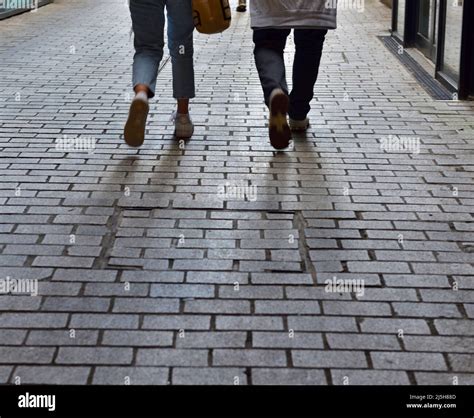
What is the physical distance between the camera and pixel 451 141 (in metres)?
5.91

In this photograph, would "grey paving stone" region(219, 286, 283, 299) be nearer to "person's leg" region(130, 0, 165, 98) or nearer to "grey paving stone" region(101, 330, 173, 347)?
"grey paving stone" region(101, 330, 173, 347)

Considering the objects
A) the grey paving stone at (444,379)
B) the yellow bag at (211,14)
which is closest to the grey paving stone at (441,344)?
the grey paving stone at (444,379)

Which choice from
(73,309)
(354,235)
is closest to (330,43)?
(354,235)

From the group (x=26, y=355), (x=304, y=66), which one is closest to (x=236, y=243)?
(x=26, y=355)

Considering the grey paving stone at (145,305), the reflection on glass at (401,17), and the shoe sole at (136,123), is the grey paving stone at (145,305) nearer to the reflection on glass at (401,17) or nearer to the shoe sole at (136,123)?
the shoe sole at (136,123)

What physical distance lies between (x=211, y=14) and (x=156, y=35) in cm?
47

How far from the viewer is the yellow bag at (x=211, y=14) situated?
543 centimetres

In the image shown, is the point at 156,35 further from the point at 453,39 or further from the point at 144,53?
the point at 453,39

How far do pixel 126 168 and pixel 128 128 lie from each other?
26cm

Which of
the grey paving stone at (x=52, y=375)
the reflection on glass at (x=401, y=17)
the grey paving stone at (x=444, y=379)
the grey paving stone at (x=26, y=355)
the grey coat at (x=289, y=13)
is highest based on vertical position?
the grey coat at (x=289, y=13)

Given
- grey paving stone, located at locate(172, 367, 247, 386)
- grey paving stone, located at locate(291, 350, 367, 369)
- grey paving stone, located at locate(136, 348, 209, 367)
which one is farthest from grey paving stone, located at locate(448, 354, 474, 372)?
grey paving stone, located at locate(136, 348, 209, 367)

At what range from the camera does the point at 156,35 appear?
5719mm

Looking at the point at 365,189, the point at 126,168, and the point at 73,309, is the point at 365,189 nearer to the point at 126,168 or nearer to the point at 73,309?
the point at 126,168

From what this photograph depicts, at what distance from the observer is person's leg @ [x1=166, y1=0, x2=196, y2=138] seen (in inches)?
223
